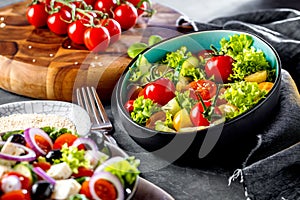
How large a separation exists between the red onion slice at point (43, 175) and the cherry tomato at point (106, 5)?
1.10 metres

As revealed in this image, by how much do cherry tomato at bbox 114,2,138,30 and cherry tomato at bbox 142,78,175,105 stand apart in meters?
0.54

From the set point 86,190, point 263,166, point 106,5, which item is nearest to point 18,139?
point 86,190

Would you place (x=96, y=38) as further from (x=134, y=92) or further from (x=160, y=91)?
(x=160, y=91)

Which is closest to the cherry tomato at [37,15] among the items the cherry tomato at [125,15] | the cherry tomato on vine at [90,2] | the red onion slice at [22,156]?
the cherry tomato on vine at [90,2]

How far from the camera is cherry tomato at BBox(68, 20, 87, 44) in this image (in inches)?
88.0

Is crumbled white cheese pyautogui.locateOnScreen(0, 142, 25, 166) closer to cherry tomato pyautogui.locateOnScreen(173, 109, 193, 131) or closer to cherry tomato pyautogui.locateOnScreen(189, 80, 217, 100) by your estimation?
cherry tomato pyautogui.locateOnScreen(173, 109, 193, 131)

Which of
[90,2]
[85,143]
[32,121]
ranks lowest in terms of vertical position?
[32,121]

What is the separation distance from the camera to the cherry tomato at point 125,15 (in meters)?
2.35

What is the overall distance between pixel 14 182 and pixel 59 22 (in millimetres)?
1098

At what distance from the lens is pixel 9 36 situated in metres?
2.35

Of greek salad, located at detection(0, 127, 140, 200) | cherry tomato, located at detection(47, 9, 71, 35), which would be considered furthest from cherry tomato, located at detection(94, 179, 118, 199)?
cherry tomato, located at detection(47, 9, 71, 35)

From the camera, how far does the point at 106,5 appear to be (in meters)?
2.38

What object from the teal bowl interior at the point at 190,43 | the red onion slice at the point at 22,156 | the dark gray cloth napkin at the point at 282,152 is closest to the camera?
the red onion slice at the point at 22,156

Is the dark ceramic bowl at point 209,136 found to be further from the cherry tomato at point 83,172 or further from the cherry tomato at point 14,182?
the cherry tomato at point 14,182
